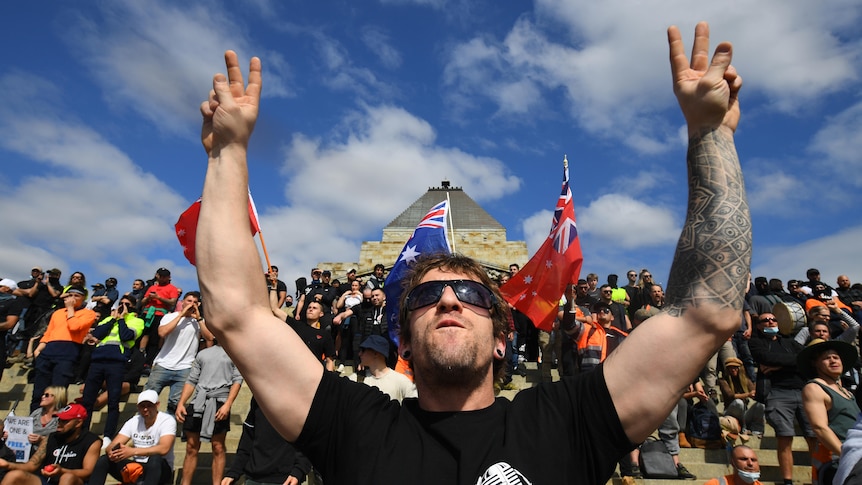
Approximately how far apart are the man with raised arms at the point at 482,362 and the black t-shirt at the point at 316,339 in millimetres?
4637

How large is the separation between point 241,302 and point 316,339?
5.01m

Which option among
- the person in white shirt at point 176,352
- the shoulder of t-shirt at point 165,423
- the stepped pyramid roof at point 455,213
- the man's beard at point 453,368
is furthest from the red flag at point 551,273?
the stepped pyramid roof at point 455,213

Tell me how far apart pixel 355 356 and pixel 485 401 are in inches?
285

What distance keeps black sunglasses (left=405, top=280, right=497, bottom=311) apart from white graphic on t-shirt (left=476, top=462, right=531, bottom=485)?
2.17 feet

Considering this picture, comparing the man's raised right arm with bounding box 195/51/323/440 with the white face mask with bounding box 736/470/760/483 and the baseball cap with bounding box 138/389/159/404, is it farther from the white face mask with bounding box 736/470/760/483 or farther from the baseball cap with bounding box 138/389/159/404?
the baseball cap with bounding box 138/389/159/404

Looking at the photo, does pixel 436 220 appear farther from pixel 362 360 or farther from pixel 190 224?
pixel 190 224

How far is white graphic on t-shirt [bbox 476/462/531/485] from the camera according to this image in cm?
158

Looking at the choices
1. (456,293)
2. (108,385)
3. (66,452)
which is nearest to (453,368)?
(456,293)

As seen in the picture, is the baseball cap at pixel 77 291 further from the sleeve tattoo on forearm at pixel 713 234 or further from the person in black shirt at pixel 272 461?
the sleeve tattoo on forearm at pixel 713 234

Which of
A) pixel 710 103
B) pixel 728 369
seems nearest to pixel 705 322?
Answer: pixel 710 103

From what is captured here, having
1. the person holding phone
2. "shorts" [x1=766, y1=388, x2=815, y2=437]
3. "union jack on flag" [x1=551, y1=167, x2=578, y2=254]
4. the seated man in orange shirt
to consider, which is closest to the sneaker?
"shorts" [x1=766, y1=388, x2=815, y2=437]

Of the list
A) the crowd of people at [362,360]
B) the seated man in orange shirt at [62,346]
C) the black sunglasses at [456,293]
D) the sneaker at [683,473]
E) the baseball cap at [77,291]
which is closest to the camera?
→ the black sunglasses at [456,293]

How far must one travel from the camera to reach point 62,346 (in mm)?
7492

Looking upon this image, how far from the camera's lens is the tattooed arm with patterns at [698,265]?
1.67m
